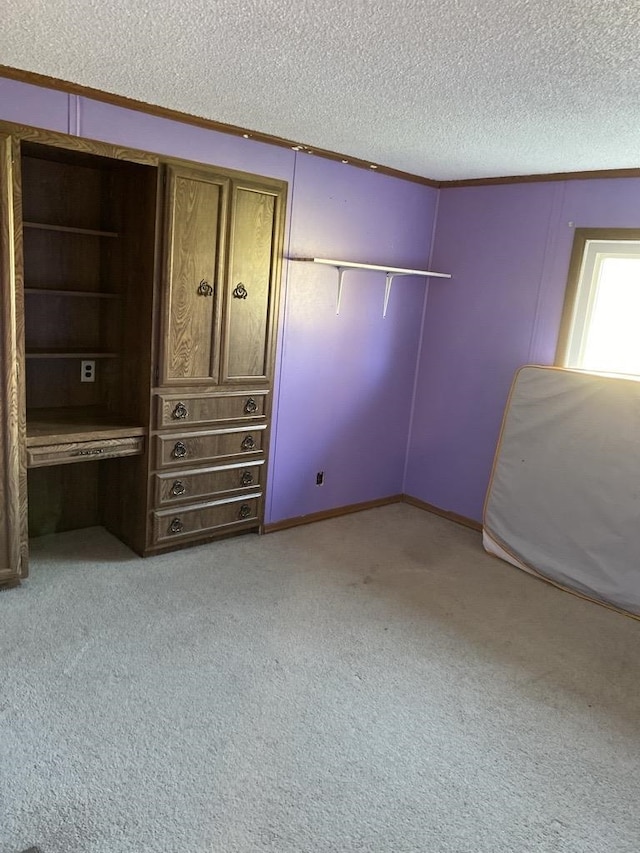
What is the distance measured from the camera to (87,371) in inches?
142

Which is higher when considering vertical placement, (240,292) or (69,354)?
(240,292)

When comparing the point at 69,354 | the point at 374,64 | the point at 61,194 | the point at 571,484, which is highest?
the point at 374,64

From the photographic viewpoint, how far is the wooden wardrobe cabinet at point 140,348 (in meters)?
3.10

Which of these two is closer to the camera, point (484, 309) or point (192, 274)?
point (192, 274)

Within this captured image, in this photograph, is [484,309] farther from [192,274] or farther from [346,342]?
[192,274]

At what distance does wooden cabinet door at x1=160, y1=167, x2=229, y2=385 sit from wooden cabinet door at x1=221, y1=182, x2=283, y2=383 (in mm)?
80

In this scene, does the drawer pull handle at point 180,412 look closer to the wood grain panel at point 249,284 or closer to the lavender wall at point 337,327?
the wood grain panel at point 249,284

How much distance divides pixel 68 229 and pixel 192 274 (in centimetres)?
61

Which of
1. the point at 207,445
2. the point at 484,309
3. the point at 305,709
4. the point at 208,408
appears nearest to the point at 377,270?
the point at 484,309

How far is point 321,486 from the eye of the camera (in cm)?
422

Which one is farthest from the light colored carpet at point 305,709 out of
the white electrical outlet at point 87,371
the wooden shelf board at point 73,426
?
the white electrical outlet at point 87,371

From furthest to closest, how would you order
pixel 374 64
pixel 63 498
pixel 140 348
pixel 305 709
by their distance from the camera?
pixel 63 498, pixel 140 348, pixel 305 709, pixel 374 64

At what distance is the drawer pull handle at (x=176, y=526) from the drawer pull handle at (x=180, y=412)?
56 cm

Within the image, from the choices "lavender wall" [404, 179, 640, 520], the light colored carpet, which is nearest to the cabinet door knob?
the light colored carpet
